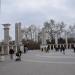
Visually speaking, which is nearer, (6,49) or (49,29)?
(6,49)

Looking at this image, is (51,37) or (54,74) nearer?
(54,74)

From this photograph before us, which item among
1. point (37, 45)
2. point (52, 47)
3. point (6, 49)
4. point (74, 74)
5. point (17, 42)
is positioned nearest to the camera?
point (74, 74)

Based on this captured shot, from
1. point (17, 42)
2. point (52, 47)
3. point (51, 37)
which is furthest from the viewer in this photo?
point (51, 37)

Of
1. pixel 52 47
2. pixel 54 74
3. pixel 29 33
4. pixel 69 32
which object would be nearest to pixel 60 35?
pixel 69 32

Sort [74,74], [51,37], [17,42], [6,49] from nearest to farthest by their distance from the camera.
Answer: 1. [74,74]
2. [6,49]
3. [17,42]
4. [51,37]

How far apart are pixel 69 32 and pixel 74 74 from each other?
286 ft

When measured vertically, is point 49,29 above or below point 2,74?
above

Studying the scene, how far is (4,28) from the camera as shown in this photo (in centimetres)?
5456

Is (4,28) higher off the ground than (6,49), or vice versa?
(4,28)

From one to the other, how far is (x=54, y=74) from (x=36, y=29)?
90137mm

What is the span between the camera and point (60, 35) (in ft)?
342

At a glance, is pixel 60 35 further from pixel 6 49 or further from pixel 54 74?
pixel 54 74

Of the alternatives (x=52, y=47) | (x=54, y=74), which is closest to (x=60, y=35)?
(x=52, y=47)

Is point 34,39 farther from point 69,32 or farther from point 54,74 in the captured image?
point 54,74
